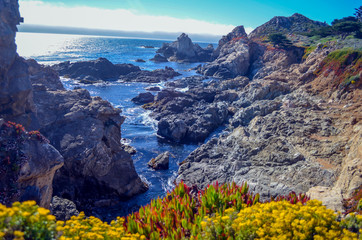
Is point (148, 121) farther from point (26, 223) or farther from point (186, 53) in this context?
point (186, 53)

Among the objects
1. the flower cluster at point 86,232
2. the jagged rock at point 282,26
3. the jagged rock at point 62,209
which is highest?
the jagged rock at point 282,26

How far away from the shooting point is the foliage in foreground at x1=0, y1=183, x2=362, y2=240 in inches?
155

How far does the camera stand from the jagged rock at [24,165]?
1016 cm

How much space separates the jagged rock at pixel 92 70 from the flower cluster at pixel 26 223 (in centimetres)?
6308

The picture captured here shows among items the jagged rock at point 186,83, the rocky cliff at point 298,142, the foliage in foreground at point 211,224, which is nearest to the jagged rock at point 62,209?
the foliage in foreground at point 211,224

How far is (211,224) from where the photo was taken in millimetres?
6242

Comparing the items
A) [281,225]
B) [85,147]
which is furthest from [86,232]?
[85,147]

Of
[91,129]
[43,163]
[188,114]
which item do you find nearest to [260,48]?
[188,114]

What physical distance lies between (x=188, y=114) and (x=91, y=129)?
19.6 m

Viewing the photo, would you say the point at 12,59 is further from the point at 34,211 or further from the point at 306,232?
the point at 306,232

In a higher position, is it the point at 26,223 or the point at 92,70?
the point at 92,70

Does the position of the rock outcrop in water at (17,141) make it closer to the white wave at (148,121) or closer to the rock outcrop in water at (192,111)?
the rock outcrop in water at (192,111)

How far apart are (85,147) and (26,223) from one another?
45.3 ft

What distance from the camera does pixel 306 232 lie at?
207 inches
